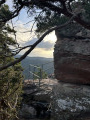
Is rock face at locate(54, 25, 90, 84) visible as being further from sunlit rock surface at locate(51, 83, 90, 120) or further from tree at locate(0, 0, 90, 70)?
tree at locate(0, 0, 90, 70)

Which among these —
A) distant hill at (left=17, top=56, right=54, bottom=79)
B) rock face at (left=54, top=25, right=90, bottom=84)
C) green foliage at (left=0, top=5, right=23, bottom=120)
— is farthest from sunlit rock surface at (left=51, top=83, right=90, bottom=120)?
distant hill at (left=17, top=56, right=54, bottom=79)

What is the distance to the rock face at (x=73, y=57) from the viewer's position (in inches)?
380

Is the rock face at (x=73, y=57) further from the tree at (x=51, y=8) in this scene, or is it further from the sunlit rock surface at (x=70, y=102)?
the tree at (x=51, y=8)

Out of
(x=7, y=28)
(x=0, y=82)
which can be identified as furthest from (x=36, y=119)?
(x=7, y=28)

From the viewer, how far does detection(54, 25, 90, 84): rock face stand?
9.66m

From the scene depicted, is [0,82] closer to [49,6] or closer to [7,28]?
[7,28]

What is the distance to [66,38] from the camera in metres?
10.3

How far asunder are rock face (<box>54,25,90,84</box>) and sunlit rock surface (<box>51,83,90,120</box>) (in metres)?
0.37

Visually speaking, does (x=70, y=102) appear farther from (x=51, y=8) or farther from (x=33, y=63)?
(x=33, y=63)

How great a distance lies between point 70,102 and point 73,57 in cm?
198

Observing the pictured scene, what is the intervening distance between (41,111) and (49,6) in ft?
24.9

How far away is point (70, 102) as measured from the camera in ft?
31.2

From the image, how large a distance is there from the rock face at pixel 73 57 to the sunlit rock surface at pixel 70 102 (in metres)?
0.37

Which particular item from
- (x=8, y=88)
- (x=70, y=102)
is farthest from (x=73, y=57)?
(x=8, y=88)
